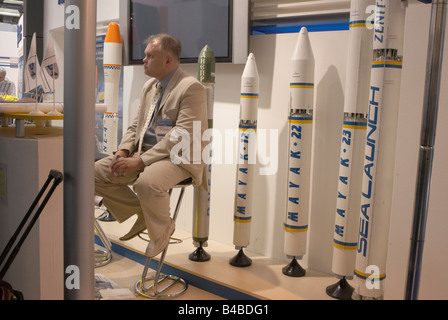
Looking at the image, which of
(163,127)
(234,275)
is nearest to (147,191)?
(163,127)

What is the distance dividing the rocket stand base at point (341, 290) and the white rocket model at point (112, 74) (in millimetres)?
2533

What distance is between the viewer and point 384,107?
91.8 inches

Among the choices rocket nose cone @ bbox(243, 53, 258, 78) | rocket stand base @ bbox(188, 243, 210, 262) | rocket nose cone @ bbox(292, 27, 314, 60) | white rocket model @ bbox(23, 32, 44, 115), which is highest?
rocket nose cone @ bbox(292, 27, 314, 60)

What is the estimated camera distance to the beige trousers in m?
2.70

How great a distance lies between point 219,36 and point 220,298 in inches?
75.8

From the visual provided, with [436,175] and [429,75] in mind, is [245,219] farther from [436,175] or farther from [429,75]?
[429,75]

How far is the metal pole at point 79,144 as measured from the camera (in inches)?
50.5

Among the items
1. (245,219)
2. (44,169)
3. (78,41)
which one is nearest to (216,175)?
(245,219)

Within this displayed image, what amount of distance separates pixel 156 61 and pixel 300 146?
109 cm

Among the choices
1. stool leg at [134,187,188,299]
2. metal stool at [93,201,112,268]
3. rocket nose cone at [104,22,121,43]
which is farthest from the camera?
Result: rocket nose cone at [104,22,121,43]

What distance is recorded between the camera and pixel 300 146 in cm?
299

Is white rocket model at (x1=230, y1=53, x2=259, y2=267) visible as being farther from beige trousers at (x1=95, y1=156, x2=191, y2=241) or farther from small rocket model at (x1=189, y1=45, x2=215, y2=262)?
beige trousers at (x1=95, y1=156, x2=191, y2=241)

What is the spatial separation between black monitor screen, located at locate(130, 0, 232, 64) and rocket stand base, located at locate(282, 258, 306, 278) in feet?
5.12

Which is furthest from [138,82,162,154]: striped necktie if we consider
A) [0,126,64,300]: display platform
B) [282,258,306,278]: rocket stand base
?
[282,258,306,278]: rocket stand base
